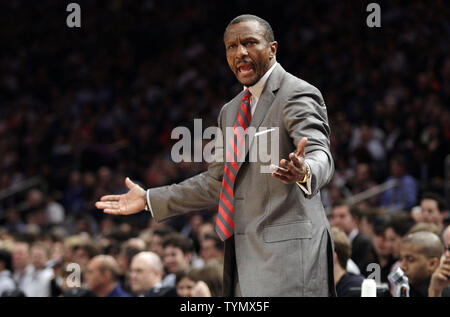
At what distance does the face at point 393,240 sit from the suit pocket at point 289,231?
3599mm

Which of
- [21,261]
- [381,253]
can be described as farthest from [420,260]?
[21,261]

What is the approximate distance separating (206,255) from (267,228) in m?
4.10

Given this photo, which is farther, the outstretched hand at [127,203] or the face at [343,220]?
the face at [343,220]

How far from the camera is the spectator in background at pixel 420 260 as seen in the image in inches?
181

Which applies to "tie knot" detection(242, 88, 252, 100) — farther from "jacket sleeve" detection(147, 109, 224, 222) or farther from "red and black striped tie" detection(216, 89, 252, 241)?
"jacket sleeve" detection(147, 109, 224, 222)

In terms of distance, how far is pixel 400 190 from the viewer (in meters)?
8.20

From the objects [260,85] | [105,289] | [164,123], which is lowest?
[105,289]

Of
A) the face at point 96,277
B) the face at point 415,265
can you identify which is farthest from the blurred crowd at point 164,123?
the face at point 415,265

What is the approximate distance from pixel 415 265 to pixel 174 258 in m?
2.49

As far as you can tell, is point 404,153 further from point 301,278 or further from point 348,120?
point 301,278

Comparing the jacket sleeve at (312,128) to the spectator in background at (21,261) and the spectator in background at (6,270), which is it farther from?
the spectator in background at (21,261)

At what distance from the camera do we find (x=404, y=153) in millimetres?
8633

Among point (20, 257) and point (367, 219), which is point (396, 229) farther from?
point (20, 257)
